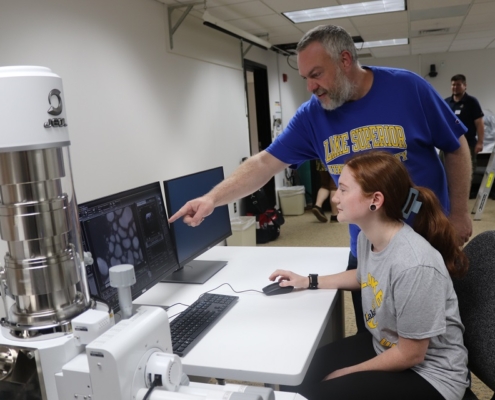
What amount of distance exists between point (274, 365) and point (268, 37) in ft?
16.6

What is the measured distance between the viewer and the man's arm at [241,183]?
171 centimetres

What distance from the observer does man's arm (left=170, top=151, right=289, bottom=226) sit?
5.62 feet

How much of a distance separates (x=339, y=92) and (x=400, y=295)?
Answer: 86 cm

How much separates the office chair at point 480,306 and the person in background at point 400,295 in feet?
0.15

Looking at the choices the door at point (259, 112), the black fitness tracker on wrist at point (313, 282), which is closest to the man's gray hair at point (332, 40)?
the black fitness tracker on wrist at point (313, 282)

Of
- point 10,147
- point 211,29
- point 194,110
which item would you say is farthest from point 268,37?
point 10,147

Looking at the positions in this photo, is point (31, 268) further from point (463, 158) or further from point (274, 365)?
point (463, 158)

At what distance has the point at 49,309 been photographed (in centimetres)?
64

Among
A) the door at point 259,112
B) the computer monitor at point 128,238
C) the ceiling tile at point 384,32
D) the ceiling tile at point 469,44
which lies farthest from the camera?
the ceiling tile at point 469,44

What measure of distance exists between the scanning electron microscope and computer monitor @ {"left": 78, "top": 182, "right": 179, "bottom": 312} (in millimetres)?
661

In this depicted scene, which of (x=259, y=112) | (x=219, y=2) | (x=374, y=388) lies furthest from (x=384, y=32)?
(x=374, y=388)

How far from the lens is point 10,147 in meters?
0.56

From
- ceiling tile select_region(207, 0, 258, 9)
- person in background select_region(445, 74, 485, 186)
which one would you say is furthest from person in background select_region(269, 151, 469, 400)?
person in background select_region(445, 74, 485, 186)

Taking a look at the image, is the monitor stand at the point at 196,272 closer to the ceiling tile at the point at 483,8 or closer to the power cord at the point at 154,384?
the power cord at the point at 154,384
